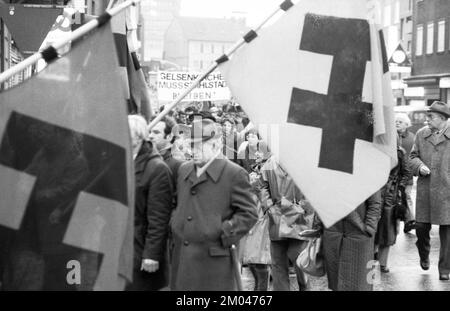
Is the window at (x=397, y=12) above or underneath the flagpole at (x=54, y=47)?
above

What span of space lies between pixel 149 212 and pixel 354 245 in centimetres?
219

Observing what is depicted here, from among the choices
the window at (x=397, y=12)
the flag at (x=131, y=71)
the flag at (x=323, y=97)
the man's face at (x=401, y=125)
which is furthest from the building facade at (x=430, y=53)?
the flag at (x=323, y=97)

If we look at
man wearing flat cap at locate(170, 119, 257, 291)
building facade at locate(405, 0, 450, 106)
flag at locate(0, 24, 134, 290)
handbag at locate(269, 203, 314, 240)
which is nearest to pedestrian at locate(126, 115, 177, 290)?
man wearing flat cap at locate(170, 119, 257, 291)

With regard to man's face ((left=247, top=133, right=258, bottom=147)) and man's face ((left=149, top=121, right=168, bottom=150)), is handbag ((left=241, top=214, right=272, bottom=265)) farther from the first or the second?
man's face ((left=247, top=133, right=258, bottom=147))

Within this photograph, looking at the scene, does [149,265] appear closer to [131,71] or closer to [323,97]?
[323,97]

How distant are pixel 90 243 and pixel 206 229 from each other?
115 centimetres

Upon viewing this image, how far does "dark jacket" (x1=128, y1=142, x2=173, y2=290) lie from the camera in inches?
252

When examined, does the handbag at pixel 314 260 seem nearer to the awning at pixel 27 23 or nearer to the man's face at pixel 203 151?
the man's face at pixel 203 151

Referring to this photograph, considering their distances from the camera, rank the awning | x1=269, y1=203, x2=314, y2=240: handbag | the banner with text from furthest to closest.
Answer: the banner with text < the awning < x1=269, y1=203, x2=314, y2=240: handbag

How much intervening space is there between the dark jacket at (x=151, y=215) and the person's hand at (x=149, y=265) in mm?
30

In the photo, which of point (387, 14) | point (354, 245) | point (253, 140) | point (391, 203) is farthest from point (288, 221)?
point (387, 14)

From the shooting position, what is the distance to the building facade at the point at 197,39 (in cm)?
15841

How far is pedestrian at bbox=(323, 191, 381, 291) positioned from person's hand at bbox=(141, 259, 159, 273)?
201cm

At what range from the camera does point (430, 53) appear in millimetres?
53625
